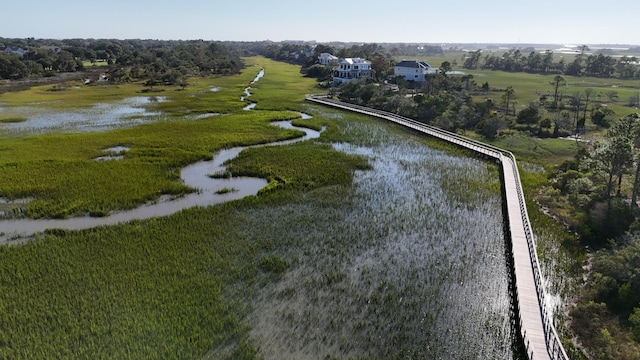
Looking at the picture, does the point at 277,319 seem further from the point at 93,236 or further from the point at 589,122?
the point at 589,122

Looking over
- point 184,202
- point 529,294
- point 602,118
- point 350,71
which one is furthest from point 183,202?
point 350,71

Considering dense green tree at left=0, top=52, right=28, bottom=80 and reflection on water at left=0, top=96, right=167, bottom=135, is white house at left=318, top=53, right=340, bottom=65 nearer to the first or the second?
reflection on water at left=0, top=96, right=167, bottom=135

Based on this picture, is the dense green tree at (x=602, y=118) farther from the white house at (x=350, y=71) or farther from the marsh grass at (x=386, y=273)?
the white house at (x=350, y=71)

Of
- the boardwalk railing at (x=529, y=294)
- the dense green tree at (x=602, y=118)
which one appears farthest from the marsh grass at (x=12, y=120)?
the dense green tree at (x=602, y=118)

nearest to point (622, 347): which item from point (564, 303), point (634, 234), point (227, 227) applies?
point (564, 303)

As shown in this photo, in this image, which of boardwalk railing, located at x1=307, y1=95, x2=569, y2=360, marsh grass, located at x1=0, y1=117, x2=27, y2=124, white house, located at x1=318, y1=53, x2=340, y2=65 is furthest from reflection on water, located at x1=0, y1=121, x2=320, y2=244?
white house, located at x1=318, y1=53, x2=340, y2=65

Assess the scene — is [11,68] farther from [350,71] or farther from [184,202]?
[184,202]
